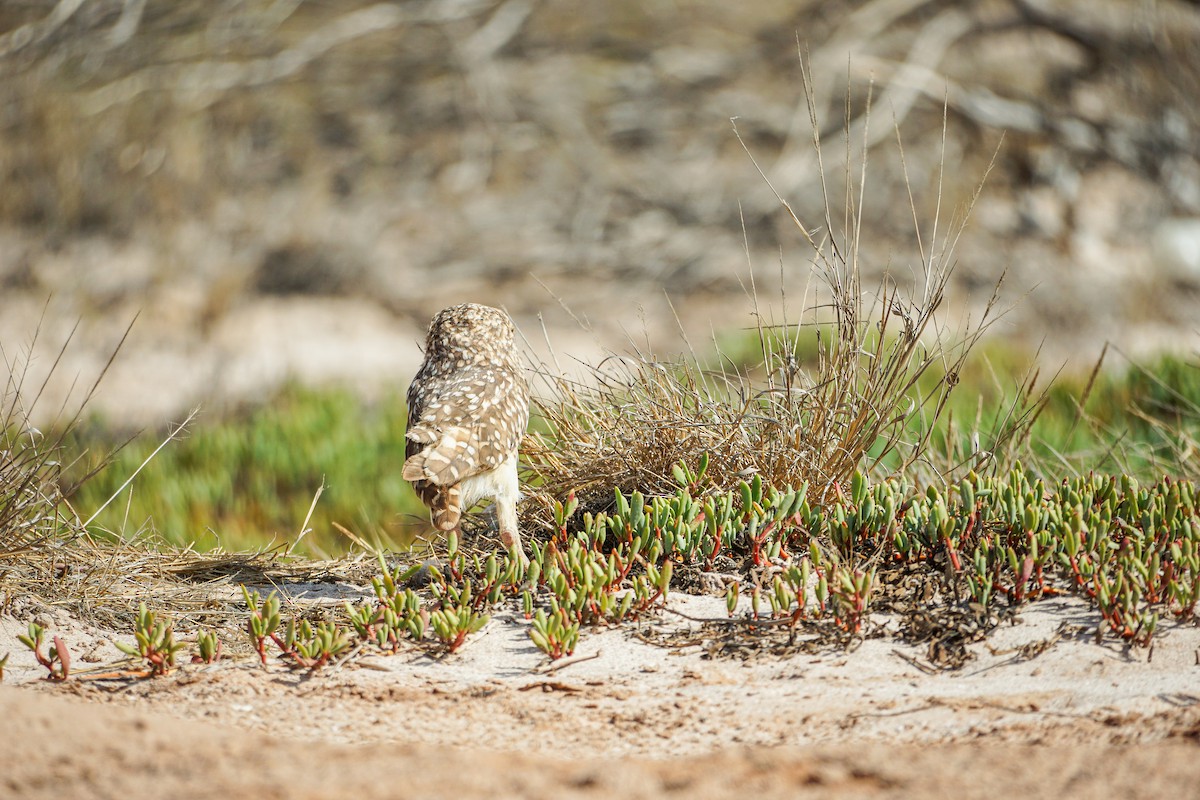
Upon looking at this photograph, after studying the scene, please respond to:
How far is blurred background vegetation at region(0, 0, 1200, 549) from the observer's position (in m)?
11.2

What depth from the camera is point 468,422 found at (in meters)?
4.54

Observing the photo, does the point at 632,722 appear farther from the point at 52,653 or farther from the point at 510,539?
the point at 52,653

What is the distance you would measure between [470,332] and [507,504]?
3.07 ft

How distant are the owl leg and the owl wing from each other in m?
0.06

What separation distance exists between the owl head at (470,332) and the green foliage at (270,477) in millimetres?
1609

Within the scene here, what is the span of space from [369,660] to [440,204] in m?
8.85

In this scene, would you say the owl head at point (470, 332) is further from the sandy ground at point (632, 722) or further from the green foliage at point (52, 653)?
the green foliage at point (52, 653)

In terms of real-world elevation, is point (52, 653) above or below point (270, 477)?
above

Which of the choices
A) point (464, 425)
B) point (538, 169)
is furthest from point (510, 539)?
point (538, 169)

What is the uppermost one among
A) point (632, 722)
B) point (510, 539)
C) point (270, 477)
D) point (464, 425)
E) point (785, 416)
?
point (464, 425)

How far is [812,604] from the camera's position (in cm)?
398

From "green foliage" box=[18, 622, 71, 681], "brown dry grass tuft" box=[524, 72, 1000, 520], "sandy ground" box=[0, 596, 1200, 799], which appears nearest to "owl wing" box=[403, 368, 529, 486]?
"brown dry grass tuft" box=[524, 72, 1000, 520]

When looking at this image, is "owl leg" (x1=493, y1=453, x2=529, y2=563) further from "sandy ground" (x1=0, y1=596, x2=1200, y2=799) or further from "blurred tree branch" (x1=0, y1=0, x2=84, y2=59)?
"blurred tree branch" (x1=0, y1=0, x2=84, y2=59)

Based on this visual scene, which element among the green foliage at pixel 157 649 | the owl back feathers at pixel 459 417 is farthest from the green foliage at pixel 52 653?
the owl back feathers at pixel 459 417
